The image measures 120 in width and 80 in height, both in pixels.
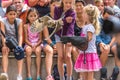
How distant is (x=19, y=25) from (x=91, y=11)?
59.9 inches

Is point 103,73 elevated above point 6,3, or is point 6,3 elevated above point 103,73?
point 6,3

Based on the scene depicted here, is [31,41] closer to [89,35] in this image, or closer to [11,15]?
[11,15]

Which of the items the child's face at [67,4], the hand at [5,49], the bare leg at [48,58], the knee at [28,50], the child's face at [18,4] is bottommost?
the bare leg at [48,58]

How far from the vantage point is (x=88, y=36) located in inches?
157

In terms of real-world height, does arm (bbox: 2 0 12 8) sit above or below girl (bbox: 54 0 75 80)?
above

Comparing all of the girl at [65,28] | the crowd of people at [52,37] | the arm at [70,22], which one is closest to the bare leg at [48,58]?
the crowd of people at [52,37]

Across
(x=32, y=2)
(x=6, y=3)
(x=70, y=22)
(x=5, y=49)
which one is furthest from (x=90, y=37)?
(x=6, y=3)

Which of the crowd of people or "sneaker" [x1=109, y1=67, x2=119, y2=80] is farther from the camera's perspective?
"sneaker" [x1=109, y1=67, x2=119, y2=80]

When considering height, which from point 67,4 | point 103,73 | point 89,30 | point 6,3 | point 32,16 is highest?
point 6,3

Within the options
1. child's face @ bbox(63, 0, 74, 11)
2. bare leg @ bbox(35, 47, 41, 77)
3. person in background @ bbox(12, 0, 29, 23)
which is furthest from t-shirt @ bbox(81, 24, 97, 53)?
person in background @ bbox(12, 0, 29, 23)

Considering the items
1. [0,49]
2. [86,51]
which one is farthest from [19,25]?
[86,51]

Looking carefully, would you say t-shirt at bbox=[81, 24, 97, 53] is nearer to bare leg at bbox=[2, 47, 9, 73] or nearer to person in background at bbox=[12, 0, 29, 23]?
bare leg at bbox=[2, 47, 9, 73]

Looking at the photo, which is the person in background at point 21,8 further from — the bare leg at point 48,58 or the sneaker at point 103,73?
the sneaker at point 103,73

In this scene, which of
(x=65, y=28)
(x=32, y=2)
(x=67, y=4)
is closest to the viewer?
(x=67, y=4)
